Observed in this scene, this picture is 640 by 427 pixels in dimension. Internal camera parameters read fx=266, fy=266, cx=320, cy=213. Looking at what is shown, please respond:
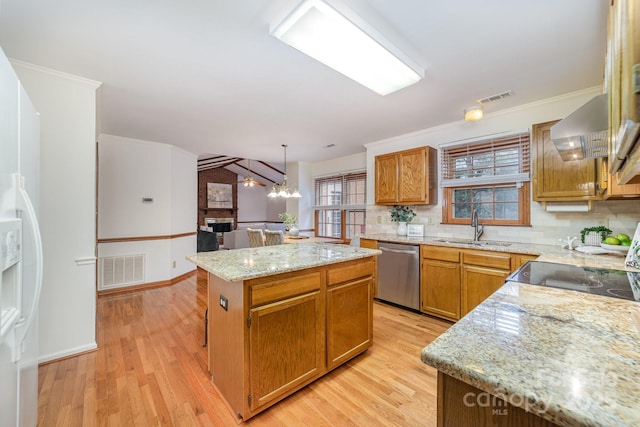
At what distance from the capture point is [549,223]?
2.76 m

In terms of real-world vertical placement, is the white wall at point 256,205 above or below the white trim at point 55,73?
below

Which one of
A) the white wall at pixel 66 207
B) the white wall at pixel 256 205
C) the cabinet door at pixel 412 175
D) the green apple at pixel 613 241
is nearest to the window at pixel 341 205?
the cabinet door at pixel 412 175

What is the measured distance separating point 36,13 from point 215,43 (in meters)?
0.97

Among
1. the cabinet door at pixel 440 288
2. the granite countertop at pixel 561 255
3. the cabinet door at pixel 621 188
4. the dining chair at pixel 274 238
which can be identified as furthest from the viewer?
the dining chair at pixel 274 238

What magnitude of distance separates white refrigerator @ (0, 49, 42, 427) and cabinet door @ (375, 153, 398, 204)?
3.46 metres

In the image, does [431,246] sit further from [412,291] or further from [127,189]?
[127,189]

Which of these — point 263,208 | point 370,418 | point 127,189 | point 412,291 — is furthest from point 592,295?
point 263,208

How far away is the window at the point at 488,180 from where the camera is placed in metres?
2.96

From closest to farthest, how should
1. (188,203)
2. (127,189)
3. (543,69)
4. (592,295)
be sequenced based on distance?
(592,295), (543,69), (127,189), (188,203)

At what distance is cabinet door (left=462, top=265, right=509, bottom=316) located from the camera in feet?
8.47

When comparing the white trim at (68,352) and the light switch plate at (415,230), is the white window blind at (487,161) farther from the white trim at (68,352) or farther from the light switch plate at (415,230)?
the white trim at (68,352)

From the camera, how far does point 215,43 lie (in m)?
1.81

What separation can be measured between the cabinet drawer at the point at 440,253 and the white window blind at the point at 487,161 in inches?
38.2

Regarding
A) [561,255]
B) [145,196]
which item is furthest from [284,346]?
[145,196]
